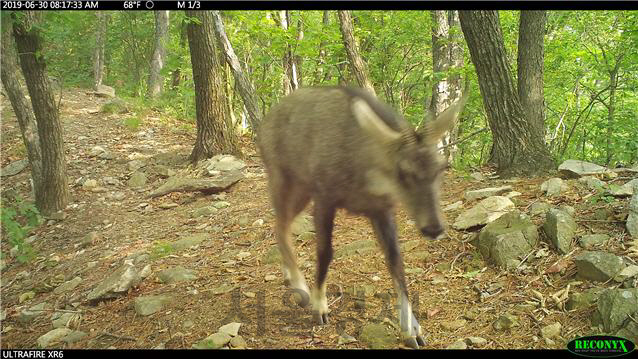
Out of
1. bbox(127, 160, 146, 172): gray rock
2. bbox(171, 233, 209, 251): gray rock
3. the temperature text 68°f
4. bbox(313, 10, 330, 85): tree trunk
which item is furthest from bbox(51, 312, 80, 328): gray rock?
bbox(313, 10, 330, 85): tree trunk

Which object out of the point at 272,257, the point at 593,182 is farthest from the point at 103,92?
the point at 593,182

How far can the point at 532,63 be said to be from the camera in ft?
23.3

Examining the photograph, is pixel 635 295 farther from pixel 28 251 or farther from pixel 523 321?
pixel 28 251

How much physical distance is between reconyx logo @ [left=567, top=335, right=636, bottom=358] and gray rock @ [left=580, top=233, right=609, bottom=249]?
1.16 metres

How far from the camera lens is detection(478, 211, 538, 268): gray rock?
14.3 feet

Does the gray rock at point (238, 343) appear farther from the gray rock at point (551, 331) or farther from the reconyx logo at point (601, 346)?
the reconyx logo at point (601, 346)

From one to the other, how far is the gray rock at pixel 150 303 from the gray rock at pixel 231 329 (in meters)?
0.93

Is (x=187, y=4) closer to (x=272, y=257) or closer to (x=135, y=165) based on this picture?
(x=272, y=257)

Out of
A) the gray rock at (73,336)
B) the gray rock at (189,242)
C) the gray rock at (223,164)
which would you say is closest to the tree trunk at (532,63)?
the gray rock at (189,242)

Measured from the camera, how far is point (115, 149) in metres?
11.2

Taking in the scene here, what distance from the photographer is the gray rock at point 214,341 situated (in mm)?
3436

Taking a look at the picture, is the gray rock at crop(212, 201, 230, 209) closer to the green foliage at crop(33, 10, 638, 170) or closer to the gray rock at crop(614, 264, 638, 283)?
the green foliage at crop(33, 10, 638, 170)

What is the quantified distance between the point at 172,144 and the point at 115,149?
1366 mm

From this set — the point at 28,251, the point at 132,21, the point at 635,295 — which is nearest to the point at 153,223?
the point at 28,251
